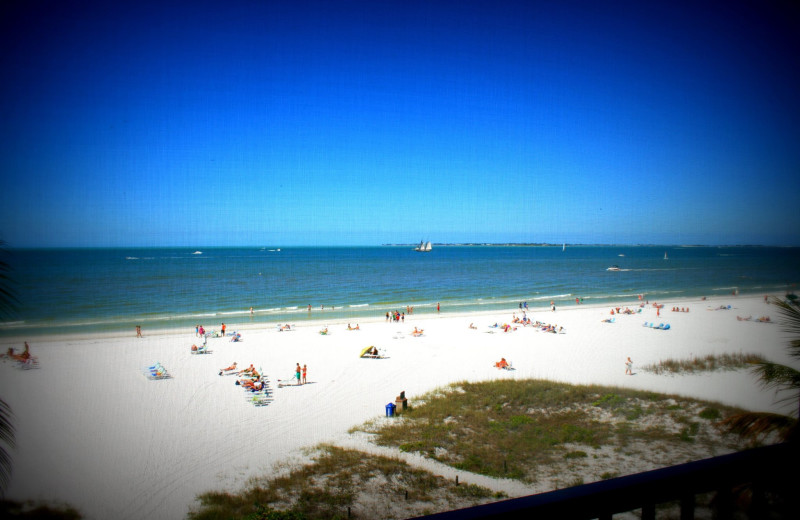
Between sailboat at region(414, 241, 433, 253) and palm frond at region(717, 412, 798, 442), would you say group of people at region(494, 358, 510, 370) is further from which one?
sailboat at region(414, 241, 433, 253)

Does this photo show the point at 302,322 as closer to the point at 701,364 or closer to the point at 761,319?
the point at 701,364

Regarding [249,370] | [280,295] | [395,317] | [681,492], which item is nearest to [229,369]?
[249,370]

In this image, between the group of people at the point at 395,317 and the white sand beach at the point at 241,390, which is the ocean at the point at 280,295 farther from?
the white sand beach at the point at 241,390

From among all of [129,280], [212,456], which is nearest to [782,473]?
[212,456]

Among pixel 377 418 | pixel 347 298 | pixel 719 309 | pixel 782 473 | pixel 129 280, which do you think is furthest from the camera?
pixel 129 280

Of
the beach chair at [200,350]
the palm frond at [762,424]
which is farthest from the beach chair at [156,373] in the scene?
the palm frond at [762,424]

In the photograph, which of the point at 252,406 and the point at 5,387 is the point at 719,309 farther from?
the point at 5,387

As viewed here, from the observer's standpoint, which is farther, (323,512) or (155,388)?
(155,388)
